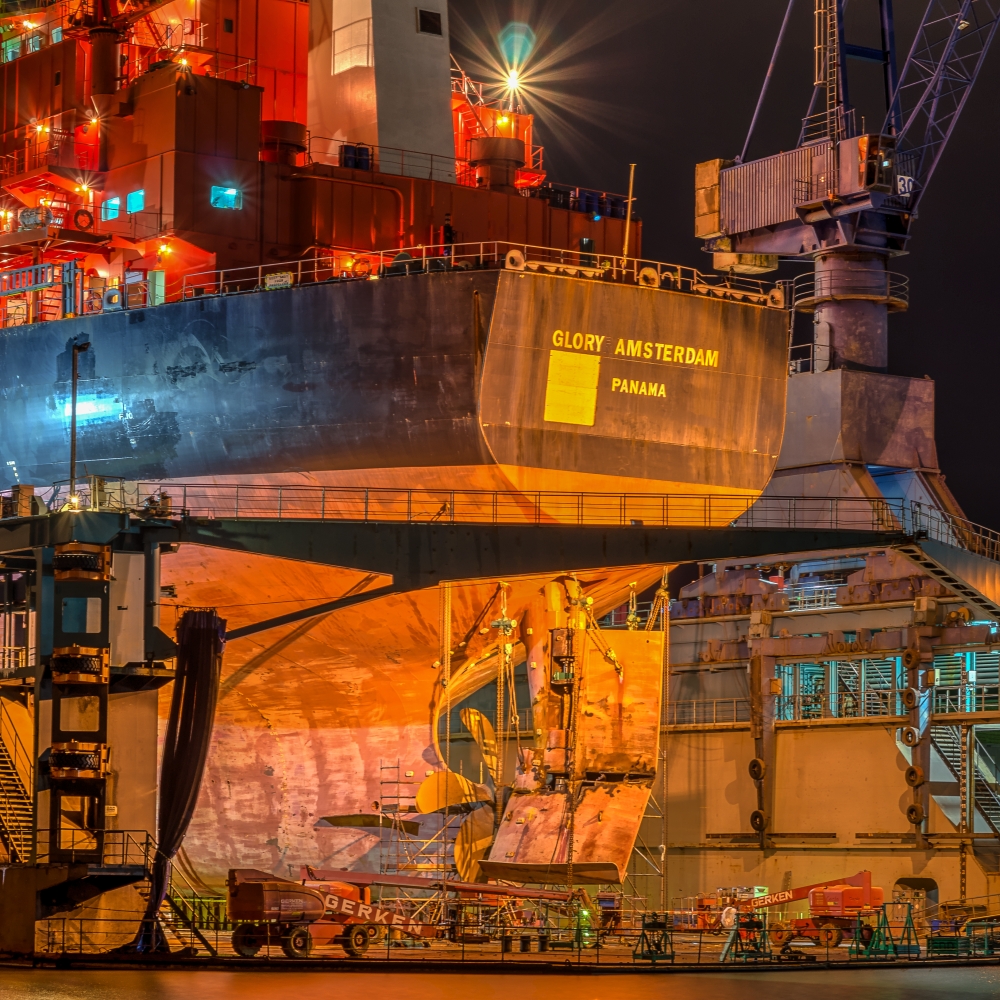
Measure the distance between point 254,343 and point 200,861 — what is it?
11.7 m

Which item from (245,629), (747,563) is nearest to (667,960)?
(245,629)

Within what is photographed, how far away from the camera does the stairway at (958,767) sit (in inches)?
1436

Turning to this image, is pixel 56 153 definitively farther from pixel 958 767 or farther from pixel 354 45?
pixel 958 767

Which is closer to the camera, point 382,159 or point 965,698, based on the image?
point 965,698

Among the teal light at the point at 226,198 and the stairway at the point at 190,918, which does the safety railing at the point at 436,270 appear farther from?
the stairway at the point at 190,918

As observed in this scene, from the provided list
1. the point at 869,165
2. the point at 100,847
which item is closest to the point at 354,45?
the point at 869,165

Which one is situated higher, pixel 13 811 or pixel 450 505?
pixel 450 505

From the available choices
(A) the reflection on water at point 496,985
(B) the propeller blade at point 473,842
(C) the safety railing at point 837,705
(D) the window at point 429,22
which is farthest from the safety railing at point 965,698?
(D) the window at point 429,22

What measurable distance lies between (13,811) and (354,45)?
19.4m

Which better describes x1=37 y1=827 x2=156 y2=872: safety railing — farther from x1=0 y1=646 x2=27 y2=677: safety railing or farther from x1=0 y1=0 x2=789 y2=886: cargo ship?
x1=0 y1=0 x2=789 y2=886: cargo ship

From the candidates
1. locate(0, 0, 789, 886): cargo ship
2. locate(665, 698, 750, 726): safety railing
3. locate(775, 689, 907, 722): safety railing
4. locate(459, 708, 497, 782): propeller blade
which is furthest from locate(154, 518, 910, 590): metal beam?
locate(665, 698, 750, 726): safety railing

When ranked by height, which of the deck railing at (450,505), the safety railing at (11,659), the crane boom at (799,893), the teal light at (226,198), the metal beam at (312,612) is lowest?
the crane boom at (799,893)

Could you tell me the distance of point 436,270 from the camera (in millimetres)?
32750

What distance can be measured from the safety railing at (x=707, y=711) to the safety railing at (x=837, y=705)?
1.07 meters
